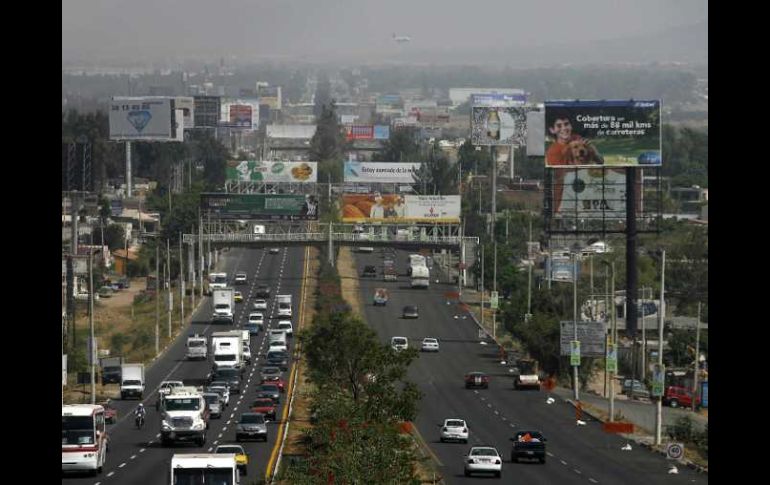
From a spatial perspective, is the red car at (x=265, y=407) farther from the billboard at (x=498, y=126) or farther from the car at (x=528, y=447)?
the billboard at (x=498, y=126)

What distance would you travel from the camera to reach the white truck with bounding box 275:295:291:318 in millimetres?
101500

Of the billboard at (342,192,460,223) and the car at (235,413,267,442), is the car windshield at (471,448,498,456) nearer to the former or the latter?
the car at (235,413,267,442)

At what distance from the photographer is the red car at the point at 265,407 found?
188ft

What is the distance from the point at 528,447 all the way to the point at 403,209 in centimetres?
9103

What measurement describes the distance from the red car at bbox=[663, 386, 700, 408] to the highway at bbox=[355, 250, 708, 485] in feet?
14.1

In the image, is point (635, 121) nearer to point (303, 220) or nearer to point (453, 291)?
point (453, 291)

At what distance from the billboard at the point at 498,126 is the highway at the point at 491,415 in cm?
5975

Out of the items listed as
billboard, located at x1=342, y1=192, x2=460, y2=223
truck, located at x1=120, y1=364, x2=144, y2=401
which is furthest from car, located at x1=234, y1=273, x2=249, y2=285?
A: truck, located at x1=120, y1=364, x2=144, y2=401
